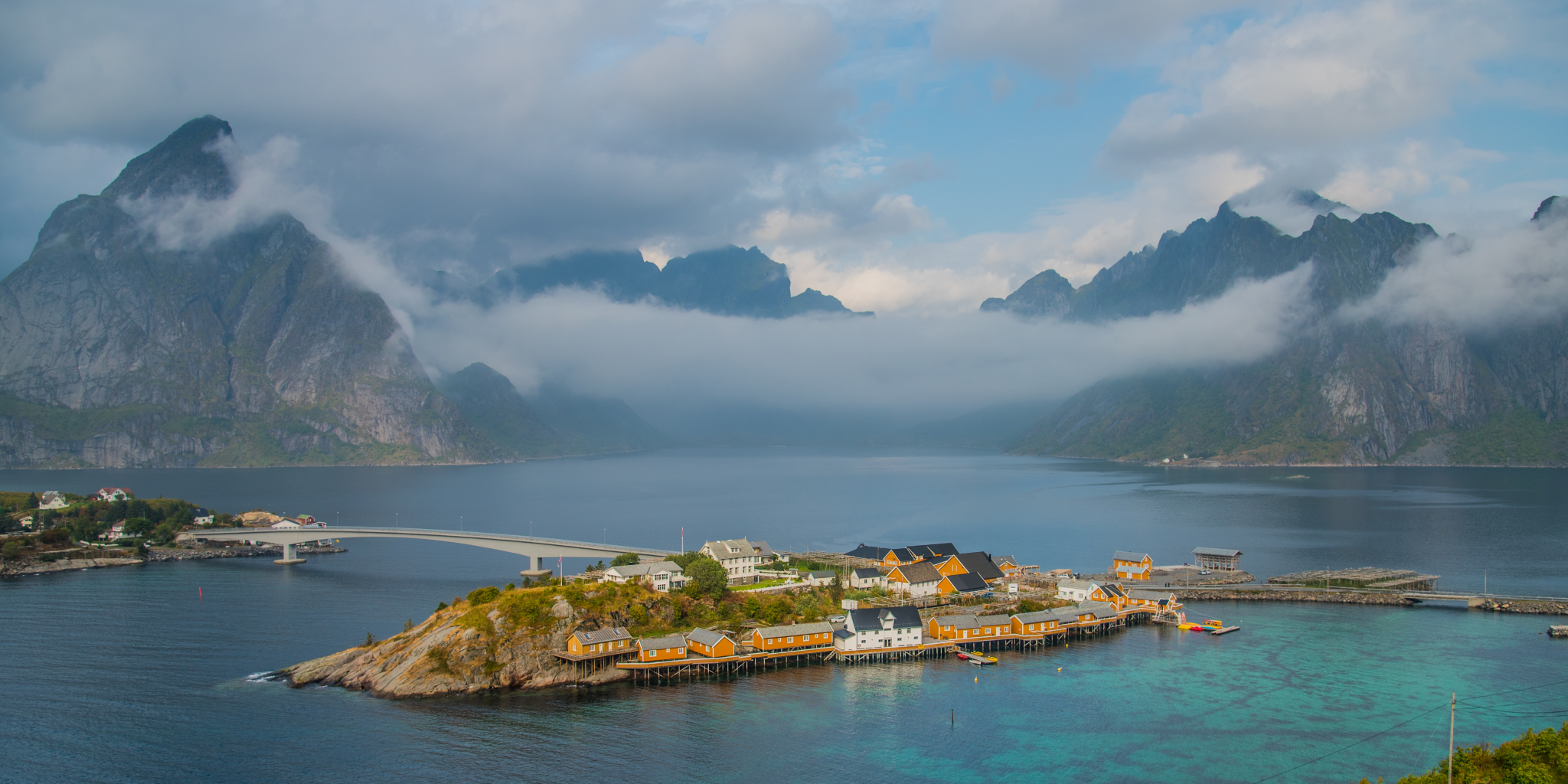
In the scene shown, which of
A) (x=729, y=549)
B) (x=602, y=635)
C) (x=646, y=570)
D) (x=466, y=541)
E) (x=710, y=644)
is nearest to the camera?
(x=602, y=635)

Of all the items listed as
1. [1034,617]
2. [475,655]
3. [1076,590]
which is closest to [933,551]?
[1076,590]

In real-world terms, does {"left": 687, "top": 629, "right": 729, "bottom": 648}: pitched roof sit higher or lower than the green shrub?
lower

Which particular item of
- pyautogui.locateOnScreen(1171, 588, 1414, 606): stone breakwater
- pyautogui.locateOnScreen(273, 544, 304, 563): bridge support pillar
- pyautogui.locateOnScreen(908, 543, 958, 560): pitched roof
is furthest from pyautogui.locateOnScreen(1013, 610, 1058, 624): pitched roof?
Result: pyautogui.locateOnScreen(273, 544, 304, 563): bridge support pillar

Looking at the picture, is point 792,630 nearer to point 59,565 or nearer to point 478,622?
point 478,622

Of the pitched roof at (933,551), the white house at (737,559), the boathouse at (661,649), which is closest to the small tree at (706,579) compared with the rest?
the white house at (737,559)

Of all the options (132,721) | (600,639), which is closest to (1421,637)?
(600,639)

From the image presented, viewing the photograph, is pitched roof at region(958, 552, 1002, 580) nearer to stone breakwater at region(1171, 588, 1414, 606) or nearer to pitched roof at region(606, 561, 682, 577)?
stone breakwater at region(1171, 588, 1414, 606)
